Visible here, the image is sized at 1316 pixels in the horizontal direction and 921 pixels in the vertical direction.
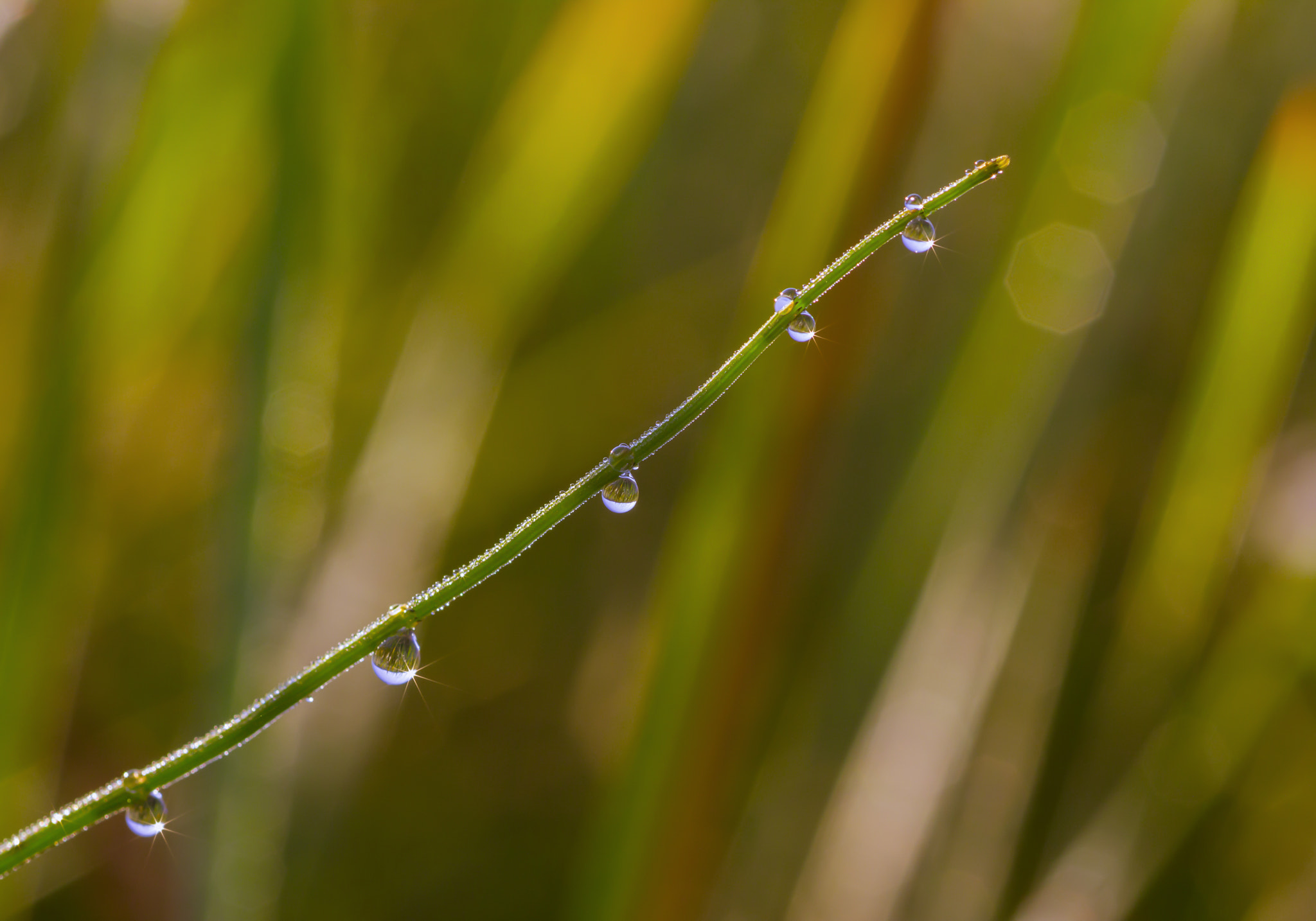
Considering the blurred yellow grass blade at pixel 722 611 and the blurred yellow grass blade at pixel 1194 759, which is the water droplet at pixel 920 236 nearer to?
the blurred yellow grass blade at pixel 722 611

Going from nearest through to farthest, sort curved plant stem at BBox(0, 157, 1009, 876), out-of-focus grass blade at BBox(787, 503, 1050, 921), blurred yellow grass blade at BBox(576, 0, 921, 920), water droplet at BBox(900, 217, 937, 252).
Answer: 1. curved plant stem at BBox(0, 157, 1009, 876)
2. water droplet at BBox(900, 217, 937, 252)
3. blurred yellow grass blade at BBox(576, 0, 921, 920)
4. out-of-focus grass blade at BBox(787, 503, 1050, 921)

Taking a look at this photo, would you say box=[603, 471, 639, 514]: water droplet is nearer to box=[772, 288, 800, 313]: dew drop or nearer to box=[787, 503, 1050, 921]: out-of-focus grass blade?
box=[772, 288, 800, 313]: dew drop

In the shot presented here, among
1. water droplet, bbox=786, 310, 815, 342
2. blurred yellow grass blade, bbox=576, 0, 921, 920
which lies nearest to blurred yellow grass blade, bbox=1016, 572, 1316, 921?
blurred yellow grass blade, bbox=576, 0, 921, 920

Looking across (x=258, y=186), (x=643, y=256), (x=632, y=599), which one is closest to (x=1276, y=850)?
(x=632, y=599)

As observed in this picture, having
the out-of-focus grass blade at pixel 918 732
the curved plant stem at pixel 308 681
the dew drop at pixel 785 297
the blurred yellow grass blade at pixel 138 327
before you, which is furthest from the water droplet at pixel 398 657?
the out-of-focus grass blade at pixel 918 732

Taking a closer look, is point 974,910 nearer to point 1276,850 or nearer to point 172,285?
point 1276,850
